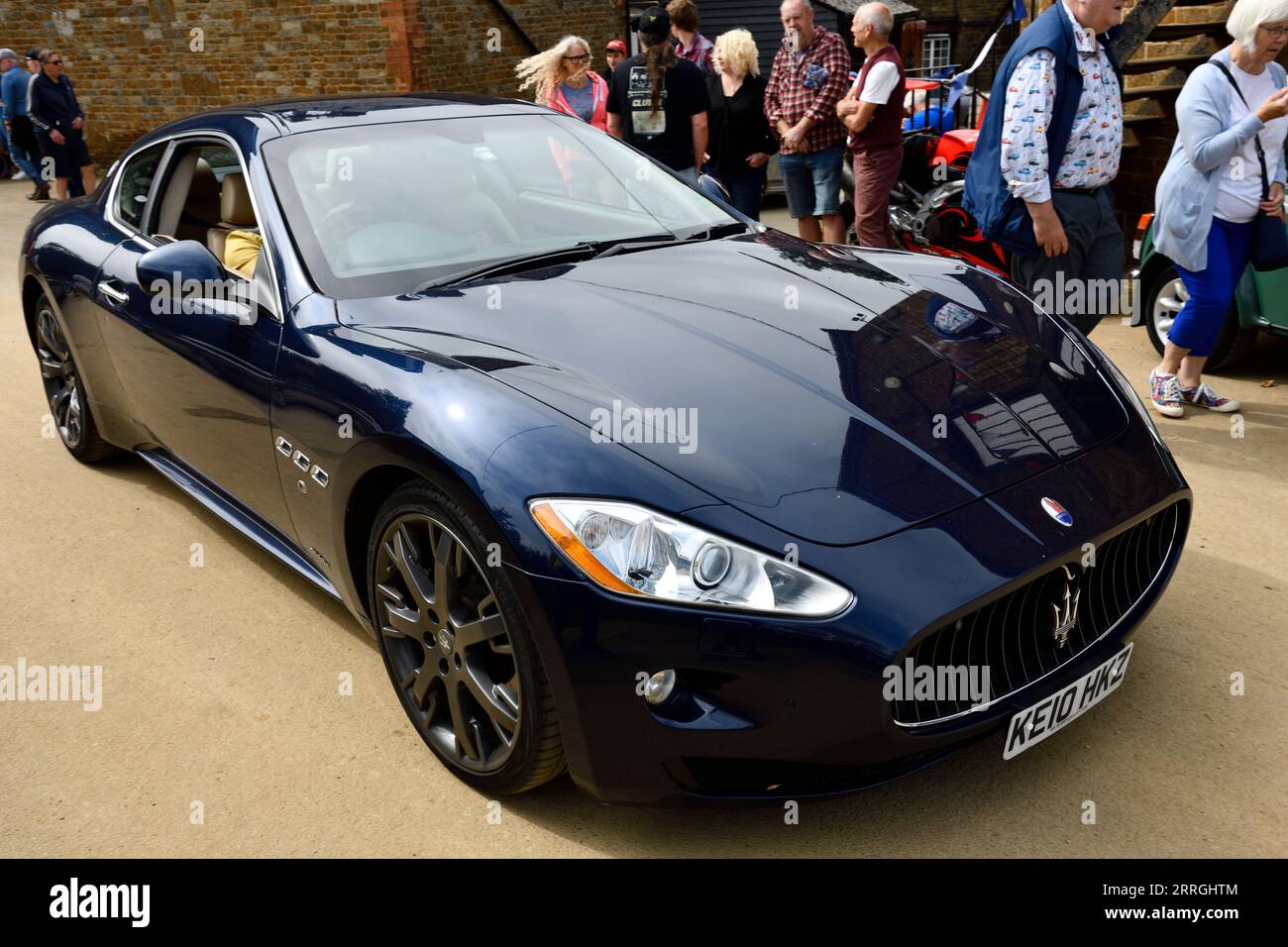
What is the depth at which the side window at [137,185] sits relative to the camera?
455 centimetres

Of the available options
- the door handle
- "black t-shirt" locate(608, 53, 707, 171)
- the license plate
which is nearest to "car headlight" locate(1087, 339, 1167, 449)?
the license plate

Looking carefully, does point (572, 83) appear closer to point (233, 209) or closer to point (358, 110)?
point (358, 110)

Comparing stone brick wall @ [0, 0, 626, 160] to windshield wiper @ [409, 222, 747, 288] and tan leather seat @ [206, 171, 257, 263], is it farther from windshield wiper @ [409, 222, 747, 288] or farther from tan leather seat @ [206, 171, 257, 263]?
windshield wiper @ [409, 222, 747, 288]

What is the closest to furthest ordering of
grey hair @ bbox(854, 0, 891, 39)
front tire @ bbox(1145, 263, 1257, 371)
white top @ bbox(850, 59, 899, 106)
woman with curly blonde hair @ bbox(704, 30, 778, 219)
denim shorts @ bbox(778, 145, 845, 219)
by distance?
front tire @ bbox(1145, 263, 1257, 371), white top @ bbox(850, 59, 899, 106), grey hair @ bbox(854, 0, 891, 39), denim shorts @ bbox(778, 145, 845, 219), woman with curly blonde hair @ bbox(704, 30, 778, 219)

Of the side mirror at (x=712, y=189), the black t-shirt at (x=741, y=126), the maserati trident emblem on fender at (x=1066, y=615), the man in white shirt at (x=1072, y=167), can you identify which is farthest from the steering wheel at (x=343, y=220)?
the black t-shirt at (x=741, y=126)

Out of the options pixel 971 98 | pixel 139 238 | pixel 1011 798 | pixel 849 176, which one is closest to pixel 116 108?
pixel 971 98

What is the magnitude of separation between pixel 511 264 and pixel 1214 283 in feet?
10.8

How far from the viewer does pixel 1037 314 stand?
11.4 feet

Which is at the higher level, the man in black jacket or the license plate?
the man in black jacket

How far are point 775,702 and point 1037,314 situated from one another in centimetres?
171

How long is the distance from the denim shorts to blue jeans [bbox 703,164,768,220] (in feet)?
0.92

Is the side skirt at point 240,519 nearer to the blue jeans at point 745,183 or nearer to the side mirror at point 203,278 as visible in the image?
the side mirror at point 203,278

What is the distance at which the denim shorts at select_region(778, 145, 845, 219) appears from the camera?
7.62m
